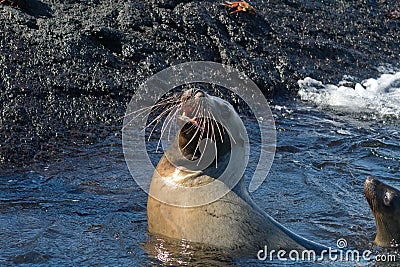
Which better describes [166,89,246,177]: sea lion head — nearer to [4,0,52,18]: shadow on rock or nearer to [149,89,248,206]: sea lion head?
[149,89,248,206]: sea lion head

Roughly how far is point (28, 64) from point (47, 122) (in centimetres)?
94

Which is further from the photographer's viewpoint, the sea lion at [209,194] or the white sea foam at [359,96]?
the white sea foam at [359,96]

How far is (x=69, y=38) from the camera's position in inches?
345

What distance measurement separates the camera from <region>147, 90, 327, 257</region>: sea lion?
502 cm

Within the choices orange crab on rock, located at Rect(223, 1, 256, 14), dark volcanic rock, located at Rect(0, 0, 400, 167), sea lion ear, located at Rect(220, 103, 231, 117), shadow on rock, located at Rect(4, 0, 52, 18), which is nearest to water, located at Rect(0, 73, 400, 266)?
dark volcanic rock, located at Rect(0, 0, 400, 167)

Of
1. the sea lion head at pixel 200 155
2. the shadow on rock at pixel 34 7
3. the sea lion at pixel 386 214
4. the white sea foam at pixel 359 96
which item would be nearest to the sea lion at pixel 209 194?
the sea lion head at pixel 200 155

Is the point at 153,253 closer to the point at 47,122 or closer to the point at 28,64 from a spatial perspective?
the point at 47,122

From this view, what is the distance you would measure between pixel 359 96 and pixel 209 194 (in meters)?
5.58

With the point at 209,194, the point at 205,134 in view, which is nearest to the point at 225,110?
the point at 205,134

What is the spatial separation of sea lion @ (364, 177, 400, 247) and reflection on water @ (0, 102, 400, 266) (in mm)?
188

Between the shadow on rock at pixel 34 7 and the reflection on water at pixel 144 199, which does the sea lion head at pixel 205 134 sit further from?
the shadow on rock at pixel 34 7

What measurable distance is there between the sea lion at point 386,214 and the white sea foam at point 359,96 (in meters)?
3.89

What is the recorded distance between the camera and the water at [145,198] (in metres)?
5.11

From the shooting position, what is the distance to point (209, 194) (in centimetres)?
515
